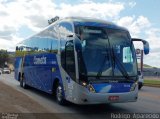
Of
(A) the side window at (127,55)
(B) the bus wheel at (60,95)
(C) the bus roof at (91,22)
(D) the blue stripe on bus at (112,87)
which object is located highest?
(C) the bus roof at (91,22)

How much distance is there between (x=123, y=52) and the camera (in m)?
12.9

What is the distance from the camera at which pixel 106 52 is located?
12.6m

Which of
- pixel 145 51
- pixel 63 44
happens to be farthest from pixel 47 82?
pixel 145 51

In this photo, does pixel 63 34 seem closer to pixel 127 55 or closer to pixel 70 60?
pixel 70 60

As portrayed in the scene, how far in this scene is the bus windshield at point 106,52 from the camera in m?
12.3

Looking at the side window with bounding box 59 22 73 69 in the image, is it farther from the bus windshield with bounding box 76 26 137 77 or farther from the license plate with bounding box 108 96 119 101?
the license plate with bounding box 108 96 119 101

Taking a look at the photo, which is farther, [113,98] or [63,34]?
[63,34]

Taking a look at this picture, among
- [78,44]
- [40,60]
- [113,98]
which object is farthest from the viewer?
[40,60]

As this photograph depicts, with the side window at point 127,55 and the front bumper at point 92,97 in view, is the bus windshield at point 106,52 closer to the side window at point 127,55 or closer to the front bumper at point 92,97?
the side window at point 127,55

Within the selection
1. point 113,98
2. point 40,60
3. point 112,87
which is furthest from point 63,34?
point 40,60

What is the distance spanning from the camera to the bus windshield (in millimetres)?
12273

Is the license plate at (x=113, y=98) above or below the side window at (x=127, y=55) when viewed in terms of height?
below

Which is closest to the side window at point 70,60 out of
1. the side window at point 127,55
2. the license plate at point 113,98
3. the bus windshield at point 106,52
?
the bus windshield at point 106,52

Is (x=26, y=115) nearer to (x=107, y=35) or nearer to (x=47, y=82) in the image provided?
(x=107, y=35)
